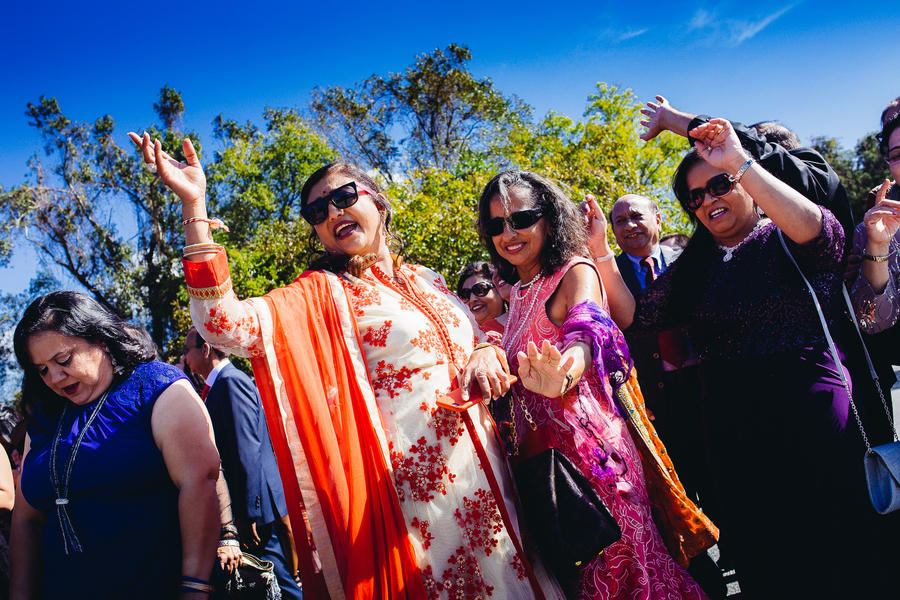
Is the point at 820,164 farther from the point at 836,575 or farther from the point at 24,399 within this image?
the point at 24,399

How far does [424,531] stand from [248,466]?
1.97 metres

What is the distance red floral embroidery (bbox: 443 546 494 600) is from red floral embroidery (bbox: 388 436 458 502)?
0.20 m

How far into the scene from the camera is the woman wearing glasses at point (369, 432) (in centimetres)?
168

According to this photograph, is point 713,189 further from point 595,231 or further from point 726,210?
point 595,231

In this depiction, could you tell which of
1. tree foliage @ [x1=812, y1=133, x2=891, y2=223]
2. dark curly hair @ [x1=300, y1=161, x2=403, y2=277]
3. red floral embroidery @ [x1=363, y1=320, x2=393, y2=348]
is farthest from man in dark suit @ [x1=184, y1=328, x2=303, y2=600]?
tree foliage @ [x1=812, y1=133, x2=891, y2=223]

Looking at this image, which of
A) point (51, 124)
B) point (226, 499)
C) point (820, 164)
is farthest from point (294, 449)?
point (51, 124)

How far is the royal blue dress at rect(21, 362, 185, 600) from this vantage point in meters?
1.85

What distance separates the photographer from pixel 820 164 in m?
2.11

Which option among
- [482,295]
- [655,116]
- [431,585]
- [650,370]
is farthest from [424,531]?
[482,295]

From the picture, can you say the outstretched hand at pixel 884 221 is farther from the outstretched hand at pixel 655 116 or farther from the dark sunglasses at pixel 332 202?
the dark sunglasses at pixel 332 202

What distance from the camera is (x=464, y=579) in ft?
5.66

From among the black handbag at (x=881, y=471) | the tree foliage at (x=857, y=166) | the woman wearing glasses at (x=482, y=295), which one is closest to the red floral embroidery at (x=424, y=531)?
the black handbag at (x=881, y=471)

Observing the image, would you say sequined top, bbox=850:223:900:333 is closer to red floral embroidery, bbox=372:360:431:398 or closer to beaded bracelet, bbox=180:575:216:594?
red floral embroidery, bbox=372:360:431:398

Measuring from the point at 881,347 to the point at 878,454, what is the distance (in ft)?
2.35
